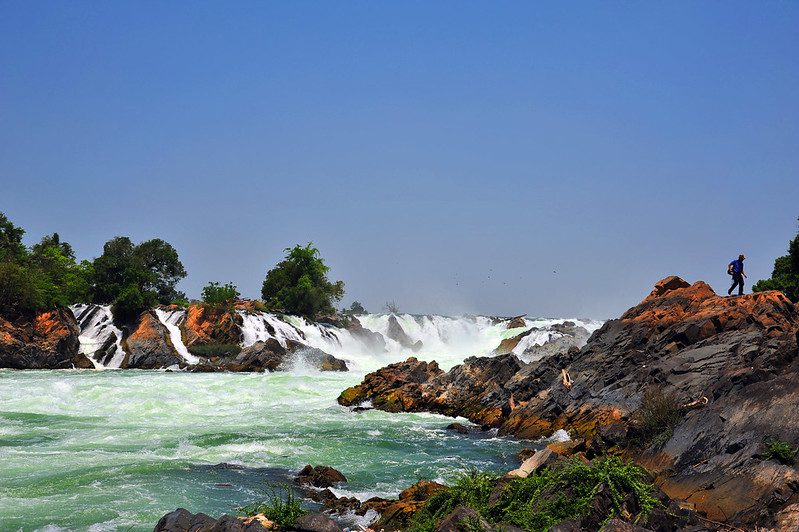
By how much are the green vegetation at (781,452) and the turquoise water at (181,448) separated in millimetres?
6917

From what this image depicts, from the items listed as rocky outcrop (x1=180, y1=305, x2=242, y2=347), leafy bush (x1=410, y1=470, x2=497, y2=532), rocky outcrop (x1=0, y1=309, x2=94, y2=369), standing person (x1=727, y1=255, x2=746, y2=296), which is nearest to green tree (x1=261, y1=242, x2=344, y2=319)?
rocky outcrop (x1=180, y1=305, x2=242, y2=347)

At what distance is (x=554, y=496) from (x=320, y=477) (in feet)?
23.4

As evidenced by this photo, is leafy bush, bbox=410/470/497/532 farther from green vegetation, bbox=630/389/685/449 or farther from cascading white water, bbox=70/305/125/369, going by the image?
cascading white water, bbox=70/305/125/369

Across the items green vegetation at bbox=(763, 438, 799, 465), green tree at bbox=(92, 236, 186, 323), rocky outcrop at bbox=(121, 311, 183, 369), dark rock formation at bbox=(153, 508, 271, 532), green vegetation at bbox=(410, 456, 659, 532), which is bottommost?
dark rock formation at bbox=(153, 508, 271, 532)

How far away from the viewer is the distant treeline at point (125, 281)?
143 ft

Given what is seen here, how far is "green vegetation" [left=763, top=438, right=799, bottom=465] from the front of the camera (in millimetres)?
8805

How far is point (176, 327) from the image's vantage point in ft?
160

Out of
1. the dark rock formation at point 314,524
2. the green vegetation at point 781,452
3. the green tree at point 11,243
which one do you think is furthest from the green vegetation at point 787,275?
the green tree at point 11,243

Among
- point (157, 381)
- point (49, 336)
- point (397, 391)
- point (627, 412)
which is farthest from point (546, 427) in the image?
point (49, 336)

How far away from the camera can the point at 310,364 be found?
44.5 meters

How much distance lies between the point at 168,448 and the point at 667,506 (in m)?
13.6

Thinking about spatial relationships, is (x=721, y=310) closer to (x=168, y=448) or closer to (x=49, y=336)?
(x=168, y=448)

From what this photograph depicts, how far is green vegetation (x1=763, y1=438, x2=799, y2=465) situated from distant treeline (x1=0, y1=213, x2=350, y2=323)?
45.1m

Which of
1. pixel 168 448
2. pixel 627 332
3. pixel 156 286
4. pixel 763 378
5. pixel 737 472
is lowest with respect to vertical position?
pixel 168 448
